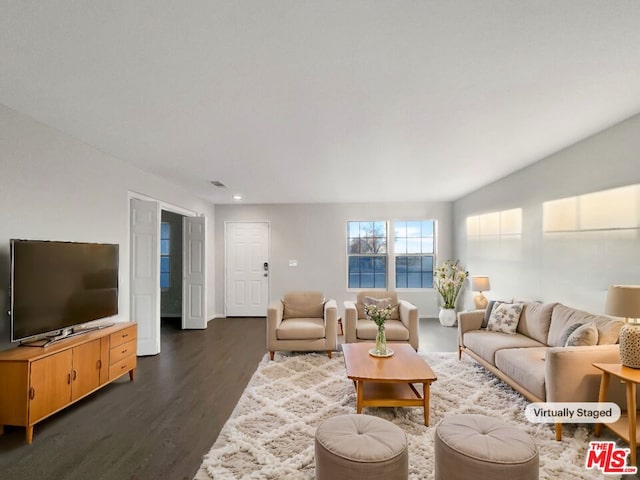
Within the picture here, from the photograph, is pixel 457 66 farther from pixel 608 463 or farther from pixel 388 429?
pixel 608 463

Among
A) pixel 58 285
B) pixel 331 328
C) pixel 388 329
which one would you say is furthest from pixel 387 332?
pixel 58 285

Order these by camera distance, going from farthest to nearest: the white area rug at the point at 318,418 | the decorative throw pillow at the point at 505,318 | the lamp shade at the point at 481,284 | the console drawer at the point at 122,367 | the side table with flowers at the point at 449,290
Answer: the side table with flowers at the point at 449,290, the lamp shade at the point at 481,284, the decorative throw pillow at the point at 505,318, the console drawer at the point at 122,367, the white area rug at the point at 318,418

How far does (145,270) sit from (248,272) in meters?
2.87

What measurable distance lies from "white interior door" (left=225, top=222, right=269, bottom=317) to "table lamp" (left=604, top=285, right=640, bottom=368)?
572 cm

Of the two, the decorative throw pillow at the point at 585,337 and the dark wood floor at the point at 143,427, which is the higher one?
the decorative throw pillow at the point at 585,337

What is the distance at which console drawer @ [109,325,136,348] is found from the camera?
3.22m

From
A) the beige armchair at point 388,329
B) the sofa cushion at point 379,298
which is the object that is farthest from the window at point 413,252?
the beige armchair at point 388,329

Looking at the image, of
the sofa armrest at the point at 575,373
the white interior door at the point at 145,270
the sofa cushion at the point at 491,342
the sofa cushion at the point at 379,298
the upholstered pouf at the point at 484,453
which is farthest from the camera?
the sofa cushion at the point at 379,298

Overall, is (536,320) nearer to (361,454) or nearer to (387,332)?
(387,332)

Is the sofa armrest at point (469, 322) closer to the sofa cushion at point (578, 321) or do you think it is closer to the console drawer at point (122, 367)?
the sofa cushion at point (578, 321)

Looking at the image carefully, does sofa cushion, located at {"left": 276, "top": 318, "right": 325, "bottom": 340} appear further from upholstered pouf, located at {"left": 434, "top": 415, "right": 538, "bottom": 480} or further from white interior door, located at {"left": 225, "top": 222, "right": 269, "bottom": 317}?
white interior door, located at {"left": 225, "top": 222, "right": 269, "bottom": 317}

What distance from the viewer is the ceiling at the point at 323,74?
59.4 inches

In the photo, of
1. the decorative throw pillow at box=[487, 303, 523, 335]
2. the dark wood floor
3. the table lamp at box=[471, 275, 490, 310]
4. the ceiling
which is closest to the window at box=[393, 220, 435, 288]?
the table lamp at box=[471, 275, 490, 310]

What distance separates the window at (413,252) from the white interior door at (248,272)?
2811 millimetres
